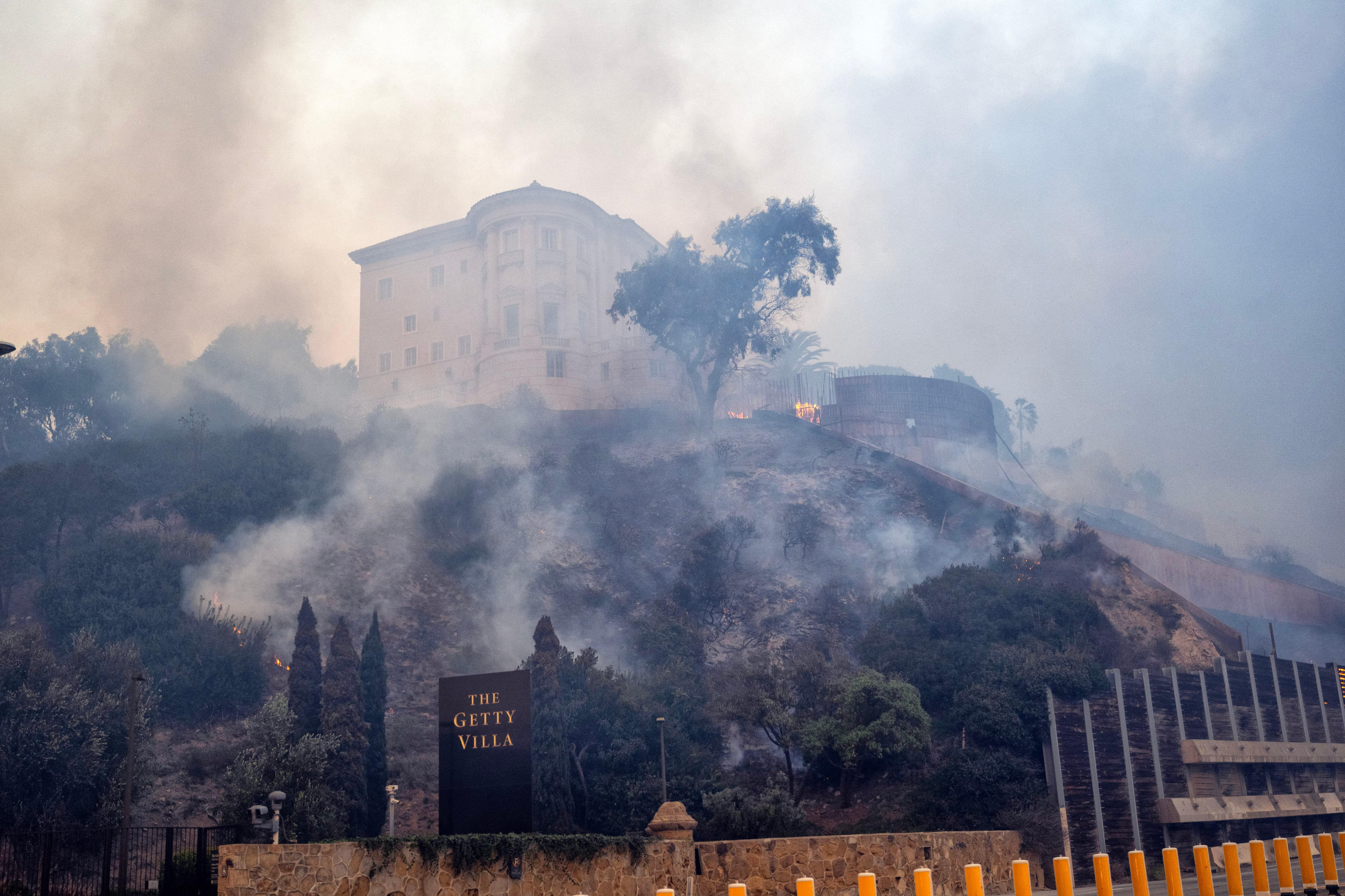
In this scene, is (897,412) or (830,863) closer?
(830,863)

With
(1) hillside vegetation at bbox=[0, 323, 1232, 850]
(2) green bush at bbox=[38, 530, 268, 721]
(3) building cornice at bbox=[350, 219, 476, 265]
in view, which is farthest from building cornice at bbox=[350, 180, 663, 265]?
(2) green bush at bbox=[38, 530, 268, 721]

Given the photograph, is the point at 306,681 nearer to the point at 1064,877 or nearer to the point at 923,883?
the point at 923,883

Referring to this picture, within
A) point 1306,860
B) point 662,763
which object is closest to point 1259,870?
point 1306,860

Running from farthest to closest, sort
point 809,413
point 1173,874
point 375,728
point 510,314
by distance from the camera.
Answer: point 510,314 < point 809,413 < point 375,728 < point 1173,874

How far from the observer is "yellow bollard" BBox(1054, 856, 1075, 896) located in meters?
12.9

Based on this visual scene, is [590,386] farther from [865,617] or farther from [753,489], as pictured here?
[865,617]

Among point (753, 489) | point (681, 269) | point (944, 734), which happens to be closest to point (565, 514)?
point (753, 489)

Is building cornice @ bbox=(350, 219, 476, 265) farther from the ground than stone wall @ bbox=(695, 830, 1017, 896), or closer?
farther from the ground

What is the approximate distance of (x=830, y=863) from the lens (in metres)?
18.9

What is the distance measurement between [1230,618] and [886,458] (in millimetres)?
20279

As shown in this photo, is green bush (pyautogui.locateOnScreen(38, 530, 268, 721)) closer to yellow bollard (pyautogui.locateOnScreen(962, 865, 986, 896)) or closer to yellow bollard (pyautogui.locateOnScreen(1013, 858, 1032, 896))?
yellow bollard (pyautogui.locateOnScreen(962, 865, 986, 896))

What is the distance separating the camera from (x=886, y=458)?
6209cm

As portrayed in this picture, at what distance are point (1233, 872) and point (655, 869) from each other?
8.81 m

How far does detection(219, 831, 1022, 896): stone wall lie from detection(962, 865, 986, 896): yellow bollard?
4.00 m
